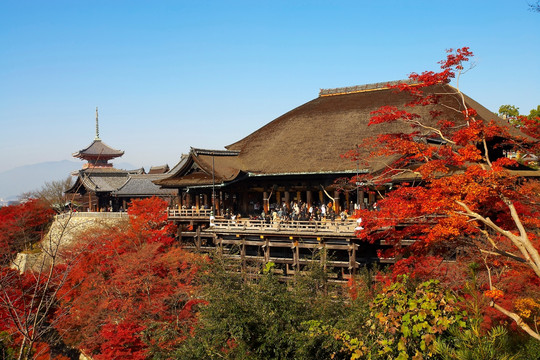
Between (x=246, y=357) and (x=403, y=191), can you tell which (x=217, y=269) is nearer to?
(x=246, y=357)

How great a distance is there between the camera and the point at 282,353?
10305mm

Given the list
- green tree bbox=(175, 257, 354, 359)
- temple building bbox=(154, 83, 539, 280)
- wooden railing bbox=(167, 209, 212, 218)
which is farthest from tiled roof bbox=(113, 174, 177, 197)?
green tree bbox=(175, 257, 354, 359)

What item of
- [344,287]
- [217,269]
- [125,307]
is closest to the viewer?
[217,269]

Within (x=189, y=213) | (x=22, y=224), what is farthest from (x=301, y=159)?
(x=22, y=224)

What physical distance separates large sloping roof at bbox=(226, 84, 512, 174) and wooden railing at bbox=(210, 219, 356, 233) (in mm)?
4406

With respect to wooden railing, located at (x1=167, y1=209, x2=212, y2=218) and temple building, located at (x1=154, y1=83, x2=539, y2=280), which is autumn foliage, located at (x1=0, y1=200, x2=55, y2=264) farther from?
wooden railing, located at (x1=167, y1=209, x2=212, y2=218)

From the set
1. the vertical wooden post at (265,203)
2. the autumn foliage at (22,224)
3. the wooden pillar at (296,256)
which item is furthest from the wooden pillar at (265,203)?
the autumn foliage at (22,224)

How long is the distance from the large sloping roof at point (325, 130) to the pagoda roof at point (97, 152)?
3143 centimetres

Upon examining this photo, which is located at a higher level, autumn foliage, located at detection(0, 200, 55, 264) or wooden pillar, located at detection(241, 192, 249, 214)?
wooden pillar, located at detection(241, 192, 249, 214)

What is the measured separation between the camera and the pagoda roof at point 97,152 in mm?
60119

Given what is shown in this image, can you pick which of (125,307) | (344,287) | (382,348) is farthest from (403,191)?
(125,307)

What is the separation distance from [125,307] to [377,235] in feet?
33.1

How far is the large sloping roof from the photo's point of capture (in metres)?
28.4

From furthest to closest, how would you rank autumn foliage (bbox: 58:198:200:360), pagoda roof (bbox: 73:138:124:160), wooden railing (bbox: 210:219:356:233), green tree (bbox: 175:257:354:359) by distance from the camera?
pagoda roof (bbox: 73:138:124:160) < wooden railing (bbox: 210:219:356:233) < autumn foliage (bbox: 58:198:200:360) < green tree (bbox: 175:257:354:359)
